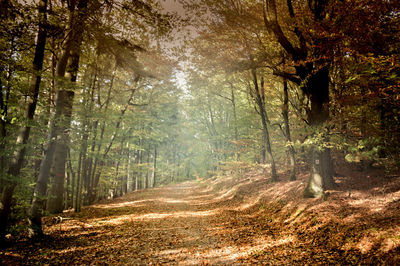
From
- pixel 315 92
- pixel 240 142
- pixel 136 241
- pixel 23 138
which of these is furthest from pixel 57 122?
pixel 240 142

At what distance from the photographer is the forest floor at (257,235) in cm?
465

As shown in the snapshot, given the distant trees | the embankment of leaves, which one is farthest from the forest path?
the distant trees

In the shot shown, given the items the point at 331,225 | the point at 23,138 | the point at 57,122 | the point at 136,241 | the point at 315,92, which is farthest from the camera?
the point at 315,92

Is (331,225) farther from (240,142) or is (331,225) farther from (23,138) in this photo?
(23,138)

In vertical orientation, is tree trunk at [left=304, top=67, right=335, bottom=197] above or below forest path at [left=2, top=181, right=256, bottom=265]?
above

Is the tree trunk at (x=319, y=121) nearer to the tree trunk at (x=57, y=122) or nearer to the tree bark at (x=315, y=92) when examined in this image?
the tree bark at (x=315, y=92)

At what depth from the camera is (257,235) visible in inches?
257

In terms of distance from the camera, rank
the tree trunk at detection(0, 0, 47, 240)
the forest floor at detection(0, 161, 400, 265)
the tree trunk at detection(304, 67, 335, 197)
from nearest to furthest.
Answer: the forest floor at detection(0, 161, 400, 265)
the tree trunk at detection(0, 0, 47, 240)
the tree trunk at detection(304, 67, 335, 197)

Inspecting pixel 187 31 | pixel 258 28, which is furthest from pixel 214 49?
pixel 258 28

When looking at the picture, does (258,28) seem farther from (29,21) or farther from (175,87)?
(175,87)

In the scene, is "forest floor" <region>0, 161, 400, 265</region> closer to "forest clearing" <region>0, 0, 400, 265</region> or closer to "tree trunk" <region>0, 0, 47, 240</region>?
"forest clearing" <region>0, 0, 400, 265</region>

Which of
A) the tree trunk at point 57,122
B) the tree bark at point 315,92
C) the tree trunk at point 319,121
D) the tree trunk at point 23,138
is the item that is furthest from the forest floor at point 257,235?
the tree trunk at point 23,138

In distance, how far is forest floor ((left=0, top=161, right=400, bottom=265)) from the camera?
4.65m

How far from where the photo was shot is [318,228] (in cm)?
582
